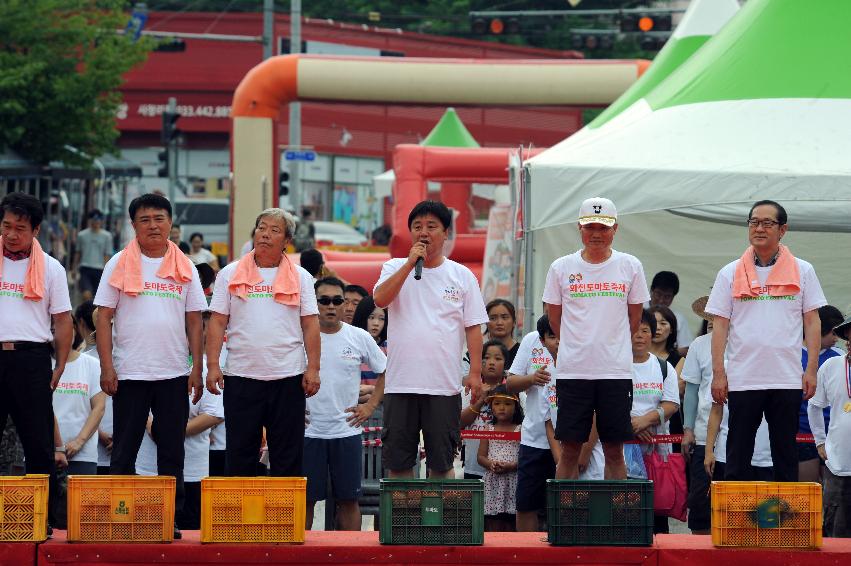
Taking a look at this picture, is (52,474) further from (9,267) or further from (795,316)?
(795,316)

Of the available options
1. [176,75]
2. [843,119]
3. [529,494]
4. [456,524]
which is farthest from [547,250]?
[176,75]

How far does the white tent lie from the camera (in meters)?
11.8

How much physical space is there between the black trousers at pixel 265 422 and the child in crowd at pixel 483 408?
1.49 m

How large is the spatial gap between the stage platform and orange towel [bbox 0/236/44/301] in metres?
1.27

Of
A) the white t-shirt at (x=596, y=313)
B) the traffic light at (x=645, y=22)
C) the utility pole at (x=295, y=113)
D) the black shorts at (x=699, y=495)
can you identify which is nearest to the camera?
the white t-shirt at (x=596, y=313)

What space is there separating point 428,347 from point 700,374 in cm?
228

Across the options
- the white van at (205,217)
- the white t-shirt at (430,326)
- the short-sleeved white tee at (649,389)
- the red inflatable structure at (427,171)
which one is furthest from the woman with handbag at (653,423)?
the white van at (205,217)

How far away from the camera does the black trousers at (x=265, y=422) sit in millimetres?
8188

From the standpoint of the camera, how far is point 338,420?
30.3ft

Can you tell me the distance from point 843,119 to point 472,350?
506 cm

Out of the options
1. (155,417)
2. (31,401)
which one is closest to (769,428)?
(155,417)

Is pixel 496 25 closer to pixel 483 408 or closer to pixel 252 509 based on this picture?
pixel 483 408

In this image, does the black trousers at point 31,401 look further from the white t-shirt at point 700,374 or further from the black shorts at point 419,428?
the white t-shirt at point 700,374

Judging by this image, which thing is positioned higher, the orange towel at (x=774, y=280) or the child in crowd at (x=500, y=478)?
the orange towel at (x=774, y=280)
